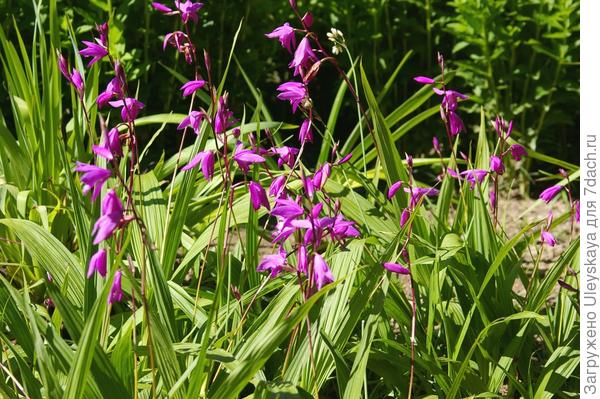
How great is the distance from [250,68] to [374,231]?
2302 millimetres

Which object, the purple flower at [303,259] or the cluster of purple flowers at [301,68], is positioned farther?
the cluster of purple flowers at [301,68]

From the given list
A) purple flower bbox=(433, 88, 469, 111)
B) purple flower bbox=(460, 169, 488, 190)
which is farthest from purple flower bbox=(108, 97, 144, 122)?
purple flower bbox=(460, 169, 488, 190)

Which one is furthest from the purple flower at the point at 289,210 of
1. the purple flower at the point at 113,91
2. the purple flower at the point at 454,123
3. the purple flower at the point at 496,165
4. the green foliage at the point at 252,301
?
the purple flower at the point at 496,165

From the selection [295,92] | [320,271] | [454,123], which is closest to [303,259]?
[320,271]

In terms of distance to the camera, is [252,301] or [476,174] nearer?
[252,301]

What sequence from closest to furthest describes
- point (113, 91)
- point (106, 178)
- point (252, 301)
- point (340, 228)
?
point (106, 178), point (340, 228), point (252, 301), point (113, 91)

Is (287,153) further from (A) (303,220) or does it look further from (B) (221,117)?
(A) (303,220)

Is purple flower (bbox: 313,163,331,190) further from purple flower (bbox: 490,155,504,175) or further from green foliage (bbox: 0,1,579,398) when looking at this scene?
purple flower (bbox: 490,155,504,175)

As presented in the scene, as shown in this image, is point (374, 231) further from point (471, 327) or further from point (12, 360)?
point (12, 360)

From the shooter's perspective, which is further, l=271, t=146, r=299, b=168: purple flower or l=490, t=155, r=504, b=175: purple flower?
l=490, t=155, r=504, b=175: purple flower

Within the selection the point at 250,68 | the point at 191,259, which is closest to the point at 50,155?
the point at 191,259

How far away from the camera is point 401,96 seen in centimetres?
514

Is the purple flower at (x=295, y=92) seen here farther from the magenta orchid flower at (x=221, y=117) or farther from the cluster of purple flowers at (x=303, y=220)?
the magenta orchid flower at (x=221, y=117)

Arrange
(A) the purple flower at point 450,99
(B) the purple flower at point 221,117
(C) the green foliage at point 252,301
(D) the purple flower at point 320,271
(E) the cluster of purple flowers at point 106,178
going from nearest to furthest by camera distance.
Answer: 1. (E) the cluster of purple flowers at point 106,178
2. (D) the purple flower at point 320,271
3. (C) the green foliage at point 252,301
4. (B) the purple flower at point 221,117
5. (A) the purple flower at point 450,99
